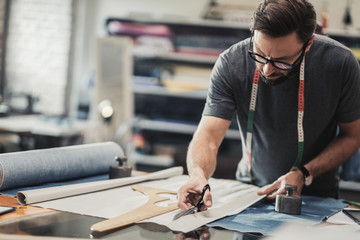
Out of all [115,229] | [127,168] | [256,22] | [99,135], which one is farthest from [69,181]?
[99,135]

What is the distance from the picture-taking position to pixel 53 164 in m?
1.55

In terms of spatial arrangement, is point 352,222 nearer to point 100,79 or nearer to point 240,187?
point 240,187

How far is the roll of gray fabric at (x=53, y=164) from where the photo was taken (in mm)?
1426

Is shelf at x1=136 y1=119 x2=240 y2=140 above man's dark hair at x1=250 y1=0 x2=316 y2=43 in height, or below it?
below

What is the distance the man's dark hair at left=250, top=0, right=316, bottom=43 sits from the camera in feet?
5.08

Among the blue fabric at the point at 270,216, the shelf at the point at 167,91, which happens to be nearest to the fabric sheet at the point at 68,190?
the blue fabric at the point at 270,216

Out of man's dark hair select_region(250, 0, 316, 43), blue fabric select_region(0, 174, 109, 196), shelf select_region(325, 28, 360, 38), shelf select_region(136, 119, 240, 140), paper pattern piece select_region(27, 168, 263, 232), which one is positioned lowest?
shelf select_region(136, 119, 240, 140)

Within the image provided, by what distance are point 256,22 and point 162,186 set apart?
65 centimetres

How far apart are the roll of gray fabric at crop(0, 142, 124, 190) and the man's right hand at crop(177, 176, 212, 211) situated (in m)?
0.42

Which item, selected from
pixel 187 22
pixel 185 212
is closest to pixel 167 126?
pixel 187 22

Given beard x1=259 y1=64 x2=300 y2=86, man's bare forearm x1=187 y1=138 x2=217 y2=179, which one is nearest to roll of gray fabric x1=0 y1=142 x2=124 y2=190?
man's bare forearm x1=187 y1=138 x2=217 y2=179

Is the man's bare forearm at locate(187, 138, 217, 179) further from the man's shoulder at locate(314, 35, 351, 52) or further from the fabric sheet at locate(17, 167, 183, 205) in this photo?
the man's shoulder at locate(314, 35, 351, 52)

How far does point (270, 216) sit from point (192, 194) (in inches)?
9.4

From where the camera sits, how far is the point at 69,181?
64.9 inches
